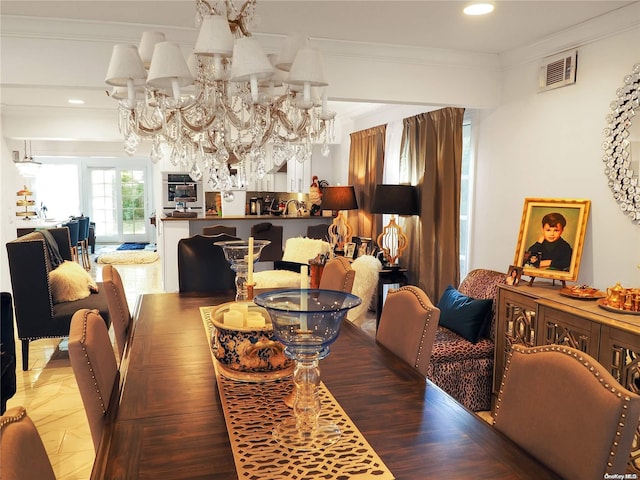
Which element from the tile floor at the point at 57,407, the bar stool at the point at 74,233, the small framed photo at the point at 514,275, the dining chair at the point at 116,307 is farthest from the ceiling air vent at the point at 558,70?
the bar stool at the point at 74,233

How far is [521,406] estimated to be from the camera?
1.42 metres

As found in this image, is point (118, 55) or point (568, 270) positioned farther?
point (568, 270)

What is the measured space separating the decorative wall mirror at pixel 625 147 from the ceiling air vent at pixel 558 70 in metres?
0.41

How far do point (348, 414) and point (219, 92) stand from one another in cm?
148

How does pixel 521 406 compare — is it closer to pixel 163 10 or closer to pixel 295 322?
pixel 295 322

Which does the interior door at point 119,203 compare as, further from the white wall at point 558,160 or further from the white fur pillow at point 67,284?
the white wall at point 558,160

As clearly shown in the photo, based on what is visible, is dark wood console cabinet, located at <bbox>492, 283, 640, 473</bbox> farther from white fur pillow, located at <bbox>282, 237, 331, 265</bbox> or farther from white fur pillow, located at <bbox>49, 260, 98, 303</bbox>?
white fur pillow, located at <bbox>49, 260, 98, 303</bbox>

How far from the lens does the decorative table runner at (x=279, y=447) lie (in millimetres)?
1189

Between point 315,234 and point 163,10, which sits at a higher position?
point 163,10

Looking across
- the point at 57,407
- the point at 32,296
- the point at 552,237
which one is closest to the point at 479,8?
the point at 552,237

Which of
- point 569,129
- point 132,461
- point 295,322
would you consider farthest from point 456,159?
point 132,461

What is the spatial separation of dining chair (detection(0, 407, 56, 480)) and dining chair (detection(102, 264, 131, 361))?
1.18 m

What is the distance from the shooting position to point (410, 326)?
205 centimetres

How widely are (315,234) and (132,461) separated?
6.03 m
